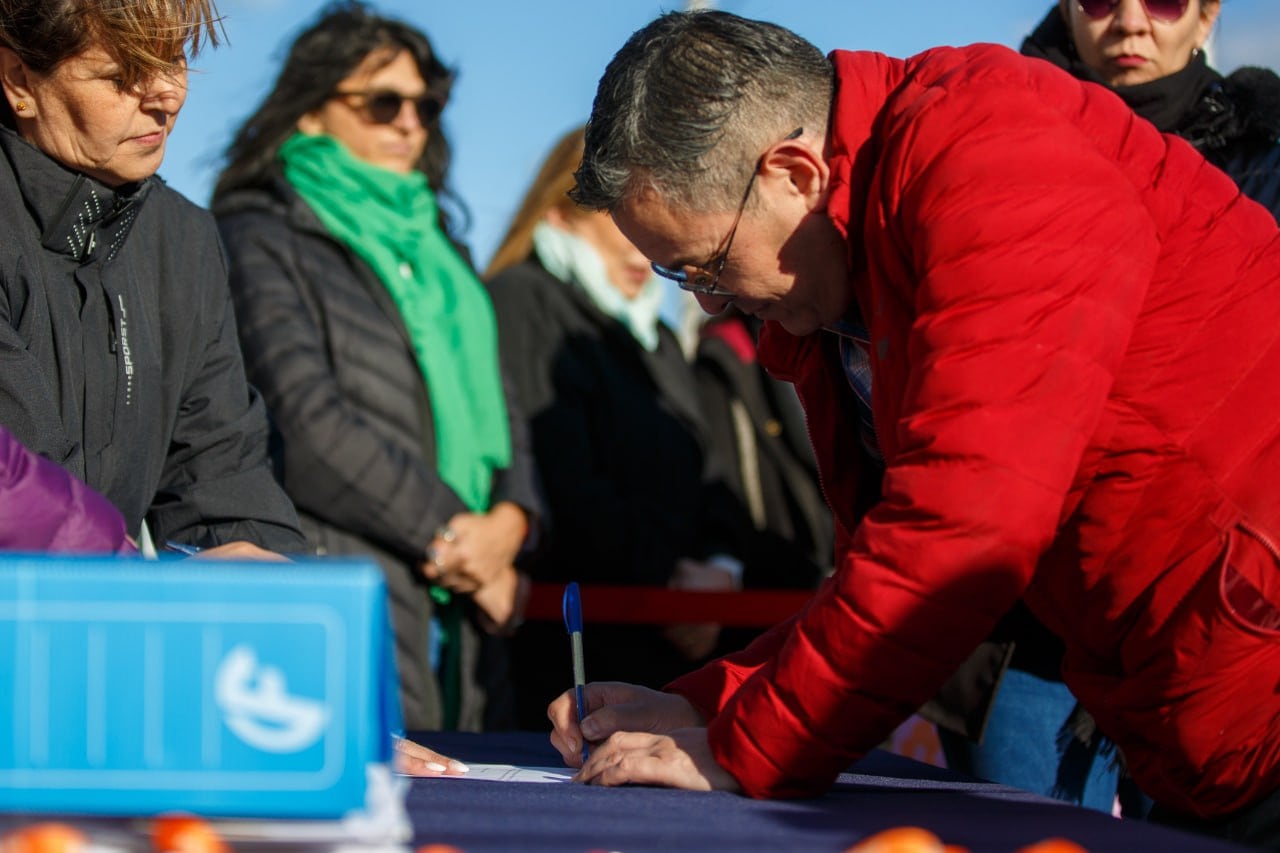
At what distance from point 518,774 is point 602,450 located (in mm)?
2141

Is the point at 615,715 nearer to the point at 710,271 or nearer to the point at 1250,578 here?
the point at 710,271

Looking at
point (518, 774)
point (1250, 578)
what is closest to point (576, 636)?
point (518, 774)

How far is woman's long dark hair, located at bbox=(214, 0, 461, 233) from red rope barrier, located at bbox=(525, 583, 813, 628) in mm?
1268

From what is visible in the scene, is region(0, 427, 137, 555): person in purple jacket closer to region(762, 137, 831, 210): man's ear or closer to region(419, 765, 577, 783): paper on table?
region(419, 765, 577, 783): paper on table

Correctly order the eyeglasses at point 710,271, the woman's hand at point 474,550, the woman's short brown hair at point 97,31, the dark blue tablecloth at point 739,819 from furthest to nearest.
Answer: the woman's hand at point 474,550 → the woman's short brown hair at point 97,31 → the eyeglasses at point 710,271 → the dark blue tablecloth at point 739,819

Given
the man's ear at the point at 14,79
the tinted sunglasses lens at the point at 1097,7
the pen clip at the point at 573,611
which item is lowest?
the pen clip at the point at 573,611

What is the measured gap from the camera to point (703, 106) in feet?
5.24

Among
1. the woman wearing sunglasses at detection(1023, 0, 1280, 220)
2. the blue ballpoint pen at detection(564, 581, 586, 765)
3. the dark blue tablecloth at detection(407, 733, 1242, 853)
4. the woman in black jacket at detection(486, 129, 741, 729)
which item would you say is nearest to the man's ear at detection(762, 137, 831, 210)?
the blue ballpoint pen at detection(564, 581, 586, 765)

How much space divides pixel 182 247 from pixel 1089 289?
1.45 meters

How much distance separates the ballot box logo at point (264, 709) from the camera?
1032mm

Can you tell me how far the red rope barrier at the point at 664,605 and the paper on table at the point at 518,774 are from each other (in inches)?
70.1

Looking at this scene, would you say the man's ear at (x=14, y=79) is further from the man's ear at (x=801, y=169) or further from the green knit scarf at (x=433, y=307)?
the green knit scarf at (x=433, y=307)

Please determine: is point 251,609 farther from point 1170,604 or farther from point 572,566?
point 572,566

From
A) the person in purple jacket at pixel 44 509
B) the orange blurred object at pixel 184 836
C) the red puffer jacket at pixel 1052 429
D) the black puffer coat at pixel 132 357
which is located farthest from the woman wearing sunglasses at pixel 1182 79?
the orange blurred object at pixel 184 836
